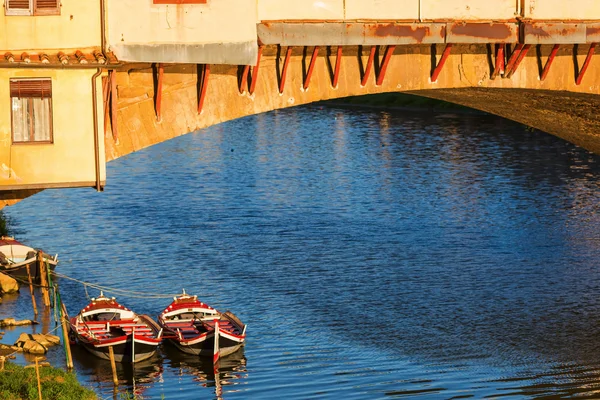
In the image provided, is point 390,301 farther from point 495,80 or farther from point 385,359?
point 495,80

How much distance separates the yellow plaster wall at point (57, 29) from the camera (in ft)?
104

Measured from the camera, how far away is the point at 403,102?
11125 cm

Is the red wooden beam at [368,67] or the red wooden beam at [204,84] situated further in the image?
the red wooden beam at [368,67]

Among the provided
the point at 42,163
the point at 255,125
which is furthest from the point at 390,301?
the point at 255,125

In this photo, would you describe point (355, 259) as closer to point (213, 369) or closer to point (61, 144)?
point (213, 369)

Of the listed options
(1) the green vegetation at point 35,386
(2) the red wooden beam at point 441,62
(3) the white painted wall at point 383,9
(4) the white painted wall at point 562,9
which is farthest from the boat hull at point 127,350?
(4) the white painted wall at point 562,9

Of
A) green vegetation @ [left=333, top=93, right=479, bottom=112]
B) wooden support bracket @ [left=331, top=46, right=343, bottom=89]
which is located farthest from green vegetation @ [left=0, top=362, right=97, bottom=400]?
green vegetation @ [left=333, top=93, right=479, bottom=112]

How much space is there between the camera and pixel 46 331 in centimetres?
4412

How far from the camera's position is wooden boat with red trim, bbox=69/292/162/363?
134 ft

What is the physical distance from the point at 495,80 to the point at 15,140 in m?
16.8

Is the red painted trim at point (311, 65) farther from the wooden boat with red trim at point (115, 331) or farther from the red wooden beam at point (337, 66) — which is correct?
the wooden boat with red trim at point (115, 331)

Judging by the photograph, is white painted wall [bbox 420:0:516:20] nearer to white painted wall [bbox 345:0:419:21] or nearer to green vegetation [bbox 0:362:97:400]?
white painted wall [bbox 345:0:419:21]

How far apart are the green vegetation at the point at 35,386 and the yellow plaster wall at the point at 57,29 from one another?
867 cm

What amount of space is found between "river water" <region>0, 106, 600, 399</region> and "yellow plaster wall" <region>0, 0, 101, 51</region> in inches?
458
